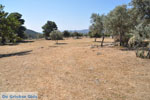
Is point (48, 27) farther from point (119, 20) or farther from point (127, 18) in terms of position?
point (127, 18)

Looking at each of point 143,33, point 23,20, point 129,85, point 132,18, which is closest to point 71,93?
point 129,85

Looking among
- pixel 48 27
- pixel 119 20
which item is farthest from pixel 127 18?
pixel 48 27

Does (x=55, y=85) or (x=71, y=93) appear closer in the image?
(x=71, y=93)

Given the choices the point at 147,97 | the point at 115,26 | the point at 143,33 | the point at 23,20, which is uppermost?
the point at 23,20

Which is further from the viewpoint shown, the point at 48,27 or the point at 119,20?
the point at 48,27

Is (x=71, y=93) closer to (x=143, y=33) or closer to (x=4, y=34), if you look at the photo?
(x=143, y=33)

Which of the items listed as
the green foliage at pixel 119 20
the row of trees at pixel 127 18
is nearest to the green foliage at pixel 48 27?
the row of trees at pixel 127 18

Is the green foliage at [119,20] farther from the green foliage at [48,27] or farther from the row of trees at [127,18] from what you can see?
the green foliage at [48,27]

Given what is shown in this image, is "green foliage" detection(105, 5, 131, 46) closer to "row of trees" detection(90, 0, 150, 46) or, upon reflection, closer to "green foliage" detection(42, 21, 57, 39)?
"row of trees" detection(90, 0, 150, 46)

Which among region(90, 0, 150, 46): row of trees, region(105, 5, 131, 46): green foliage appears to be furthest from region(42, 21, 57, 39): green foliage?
region(105, 5, 131, 46): green foliage

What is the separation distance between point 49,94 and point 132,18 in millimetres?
16696

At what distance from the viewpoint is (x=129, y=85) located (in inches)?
183

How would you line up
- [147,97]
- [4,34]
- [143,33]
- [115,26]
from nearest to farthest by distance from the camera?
[147,97], [143,33], [4,34], [115,26]

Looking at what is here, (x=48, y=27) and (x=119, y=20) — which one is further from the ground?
(x=48, y=27)
